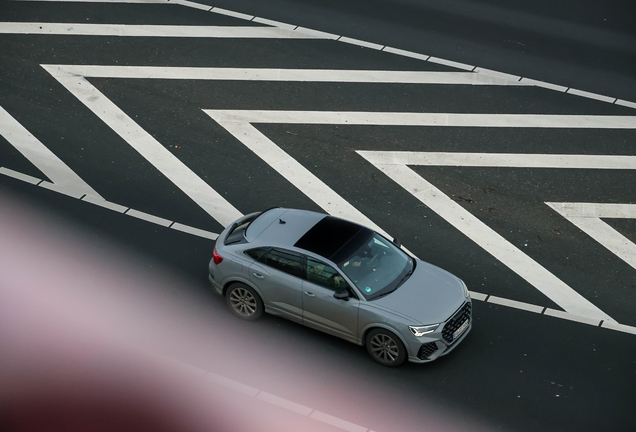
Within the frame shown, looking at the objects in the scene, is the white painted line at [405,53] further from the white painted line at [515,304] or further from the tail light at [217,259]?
the tail light at [217,259]

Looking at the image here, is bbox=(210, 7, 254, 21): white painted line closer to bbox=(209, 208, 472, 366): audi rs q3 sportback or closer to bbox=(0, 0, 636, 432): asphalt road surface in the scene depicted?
bbox=(0, 0, 636, 432): asphalt road surface

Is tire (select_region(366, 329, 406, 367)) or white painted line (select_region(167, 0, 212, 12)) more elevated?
white painted line (select_region(167, 0, 212, 12))

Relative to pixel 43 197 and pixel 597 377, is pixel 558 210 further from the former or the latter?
pixel 43 197

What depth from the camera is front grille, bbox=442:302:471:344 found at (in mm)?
11359

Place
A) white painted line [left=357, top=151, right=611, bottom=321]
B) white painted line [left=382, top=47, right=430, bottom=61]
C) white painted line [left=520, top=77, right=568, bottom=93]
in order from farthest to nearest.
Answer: white painted line [left=382, top=47, right=430, bottom=61]
white painted line [left=520, top=77, right=568, bottom=93]
white painted line [left=357, top=151, right=611, bottom=321]

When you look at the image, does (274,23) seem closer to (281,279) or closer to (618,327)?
(281,279)

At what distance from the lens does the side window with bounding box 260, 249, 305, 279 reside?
11.7 m

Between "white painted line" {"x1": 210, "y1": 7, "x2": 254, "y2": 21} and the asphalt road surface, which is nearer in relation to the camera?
the asphalt road surface

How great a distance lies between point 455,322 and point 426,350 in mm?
642

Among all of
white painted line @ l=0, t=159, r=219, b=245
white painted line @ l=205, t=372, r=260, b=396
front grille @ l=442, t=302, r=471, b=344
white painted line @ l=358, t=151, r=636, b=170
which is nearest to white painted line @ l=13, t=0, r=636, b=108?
white painted line @ l=358, t=151, r=636, b=170

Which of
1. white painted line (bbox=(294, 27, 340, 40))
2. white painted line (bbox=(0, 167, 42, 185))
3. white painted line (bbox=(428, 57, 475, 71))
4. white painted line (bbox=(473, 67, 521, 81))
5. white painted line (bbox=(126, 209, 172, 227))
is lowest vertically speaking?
white painted line (bbox=(126, 209, 172, 227))

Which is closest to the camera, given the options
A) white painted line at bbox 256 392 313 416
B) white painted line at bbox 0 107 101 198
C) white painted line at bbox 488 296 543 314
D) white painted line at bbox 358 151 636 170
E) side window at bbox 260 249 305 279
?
white painted line at bbox 256 392 313 416

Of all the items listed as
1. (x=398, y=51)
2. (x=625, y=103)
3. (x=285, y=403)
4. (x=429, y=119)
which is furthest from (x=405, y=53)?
(x=285, y=403)

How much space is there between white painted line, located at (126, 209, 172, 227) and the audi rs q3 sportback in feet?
7.03
